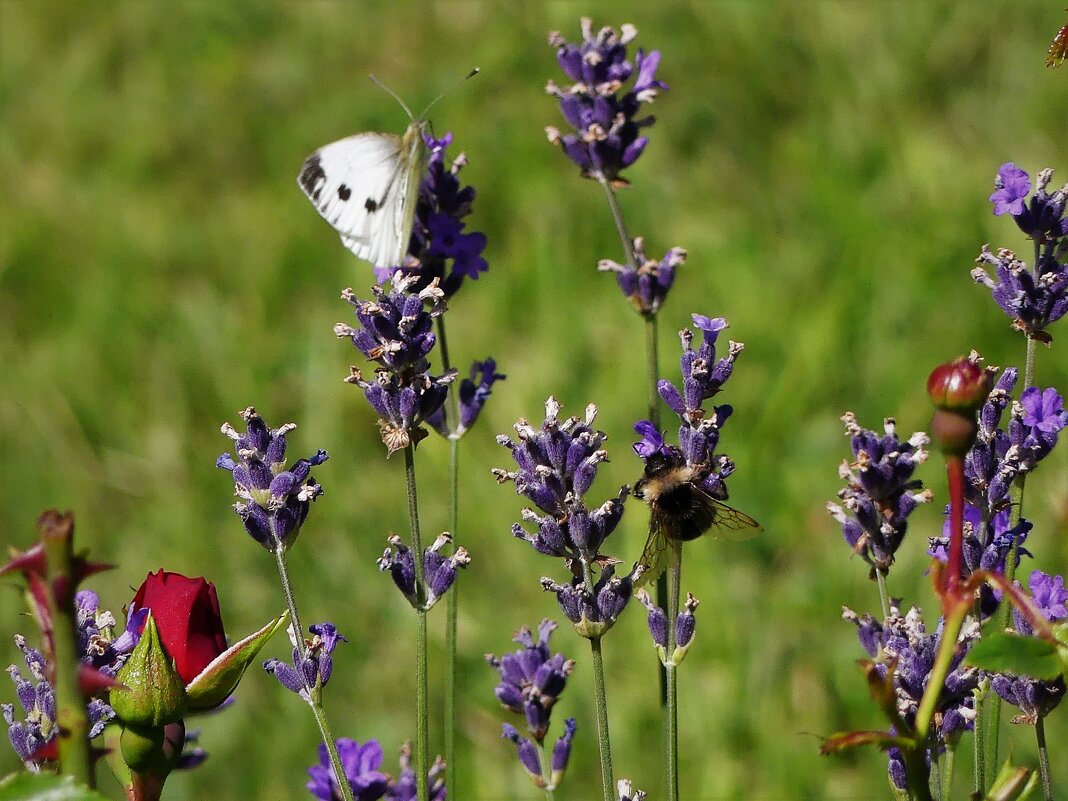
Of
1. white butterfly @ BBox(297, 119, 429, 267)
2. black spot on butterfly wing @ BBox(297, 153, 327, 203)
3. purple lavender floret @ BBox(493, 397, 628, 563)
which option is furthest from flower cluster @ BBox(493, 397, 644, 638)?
black spot on butterfly wing @ BBox(297, 153, 327, 203)

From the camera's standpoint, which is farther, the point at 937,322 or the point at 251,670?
the point at 937,322

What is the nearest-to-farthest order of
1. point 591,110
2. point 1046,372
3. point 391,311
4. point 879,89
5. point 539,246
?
point 391,311 < point 591,110 < point 1046,372 < point 539,246 < point 879,89

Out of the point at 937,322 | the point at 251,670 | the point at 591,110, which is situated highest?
the point at 937,322

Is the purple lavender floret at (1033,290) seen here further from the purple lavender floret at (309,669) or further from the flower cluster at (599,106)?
the purple lavender floret at (309,669)

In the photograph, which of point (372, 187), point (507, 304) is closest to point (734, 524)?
point (372, 187)

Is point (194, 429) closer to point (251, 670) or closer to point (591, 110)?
point (251, 670)

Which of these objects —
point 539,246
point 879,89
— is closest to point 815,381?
point 539,246
